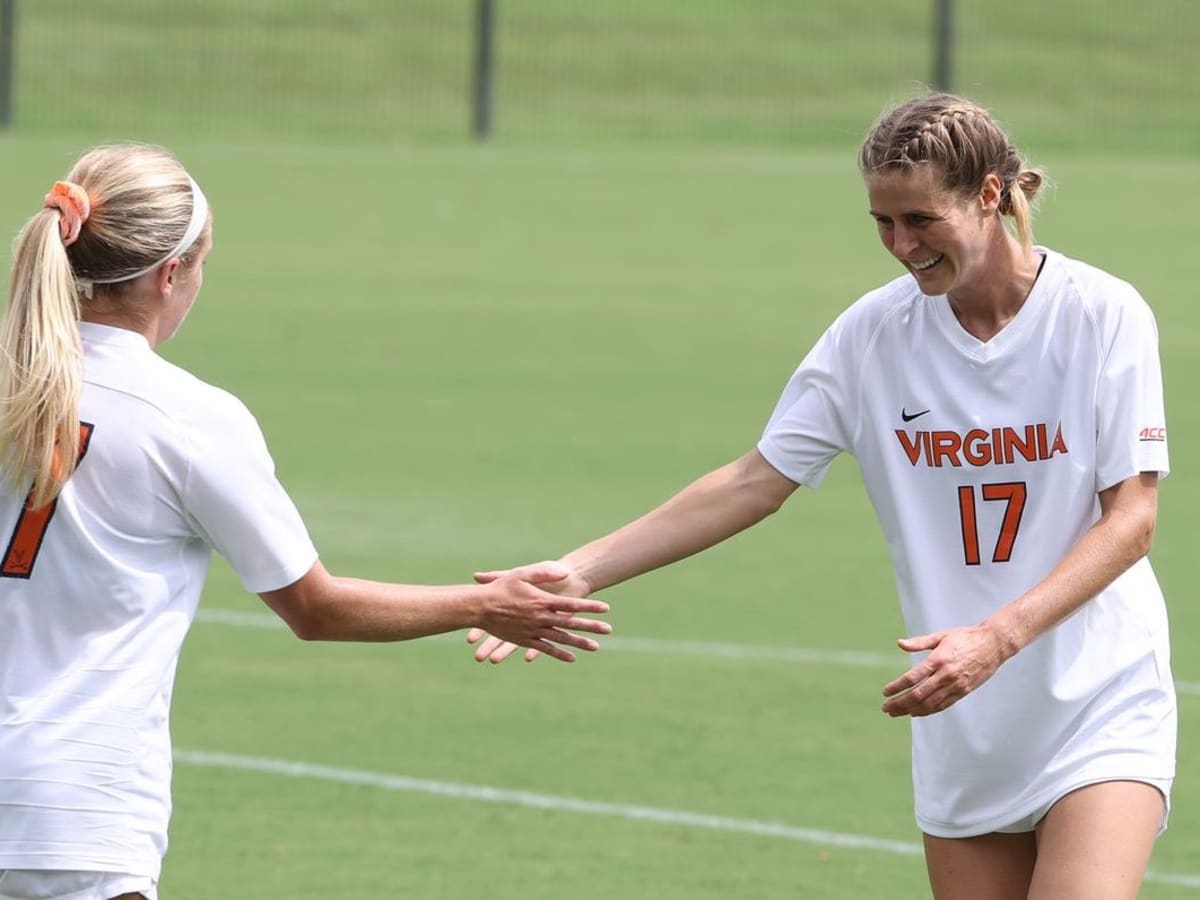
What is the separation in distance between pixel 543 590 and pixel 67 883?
152 centimetres

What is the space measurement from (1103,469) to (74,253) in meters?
2.04

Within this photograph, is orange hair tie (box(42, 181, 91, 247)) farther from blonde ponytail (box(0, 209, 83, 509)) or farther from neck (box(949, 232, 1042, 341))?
neck (box(949, 232, 1042, 341))

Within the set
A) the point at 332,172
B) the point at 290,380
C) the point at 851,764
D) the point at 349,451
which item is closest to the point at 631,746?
the point at 851,764

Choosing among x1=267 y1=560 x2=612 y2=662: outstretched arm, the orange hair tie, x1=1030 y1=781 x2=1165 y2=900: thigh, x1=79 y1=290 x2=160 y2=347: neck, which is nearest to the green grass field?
x1=267 y1=560 x2=612 y2=662: outstretched arm

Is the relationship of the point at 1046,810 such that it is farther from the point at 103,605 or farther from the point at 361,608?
the point at 103,605

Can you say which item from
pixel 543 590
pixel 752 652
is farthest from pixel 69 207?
pixel 752 652

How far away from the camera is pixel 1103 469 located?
499 centimetres

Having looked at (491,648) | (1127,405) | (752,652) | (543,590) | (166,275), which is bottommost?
(752,652)

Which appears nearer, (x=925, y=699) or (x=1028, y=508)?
(x=925, y=699)

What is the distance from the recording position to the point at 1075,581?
4.83 m

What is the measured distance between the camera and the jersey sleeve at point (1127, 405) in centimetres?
496

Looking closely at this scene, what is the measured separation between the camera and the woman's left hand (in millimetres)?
4723

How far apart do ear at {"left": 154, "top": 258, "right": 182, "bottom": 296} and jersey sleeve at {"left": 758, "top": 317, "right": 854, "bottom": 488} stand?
4.73 ft

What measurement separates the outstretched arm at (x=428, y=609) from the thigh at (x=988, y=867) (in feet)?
2.88
